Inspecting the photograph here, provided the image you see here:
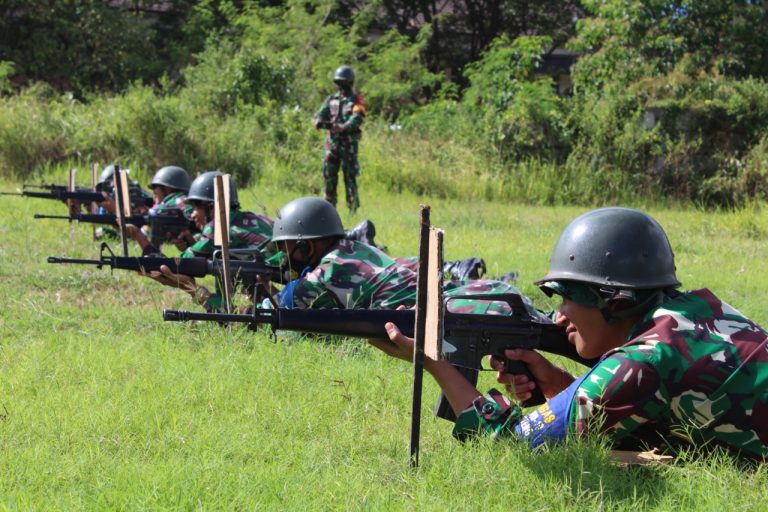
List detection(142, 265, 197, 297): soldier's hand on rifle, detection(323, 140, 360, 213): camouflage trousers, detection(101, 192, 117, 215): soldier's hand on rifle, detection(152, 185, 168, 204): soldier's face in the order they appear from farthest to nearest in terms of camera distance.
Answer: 1. detection(323, 140, 360, 213): camouflage trousers
2. detection(101, 192, 117, 215): soldier's hand on rifle
3. detection(152, 185, 168, 204): soldier's face
4. detection(142, 265, 197, 297): soldier's hand on rifle

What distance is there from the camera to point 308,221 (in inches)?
247

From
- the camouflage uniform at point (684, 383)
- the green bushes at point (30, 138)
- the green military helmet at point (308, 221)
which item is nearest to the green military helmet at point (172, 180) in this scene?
the green military helmet at point (308, 221)

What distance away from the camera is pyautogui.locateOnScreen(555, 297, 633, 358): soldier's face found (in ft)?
12.2

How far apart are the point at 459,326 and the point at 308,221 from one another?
2.54m

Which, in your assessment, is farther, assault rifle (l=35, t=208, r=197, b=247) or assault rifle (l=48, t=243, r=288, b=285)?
assault rifle (l=35, t=208, r=197, b=247)

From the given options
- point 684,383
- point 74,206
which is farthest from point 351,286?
point 74,206

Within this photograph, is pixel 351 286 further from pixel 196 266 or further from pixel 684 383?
pixel 684 383

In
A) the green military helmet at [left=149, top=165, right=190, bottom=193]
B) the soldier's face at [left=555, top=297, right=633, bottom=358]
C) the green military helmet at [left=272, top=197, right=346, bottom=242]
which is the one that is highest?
the soldier's face at [left=555, top=297, right=633, bottom=358]

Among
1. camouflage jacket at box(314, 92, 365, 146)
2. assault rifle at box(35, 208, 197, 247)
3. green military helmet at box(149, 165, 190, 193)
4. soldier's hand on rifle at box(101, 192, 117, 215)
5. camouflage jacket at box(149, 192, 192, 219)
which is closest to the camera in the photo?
assault rifle at box(35, 208, 197, 247)

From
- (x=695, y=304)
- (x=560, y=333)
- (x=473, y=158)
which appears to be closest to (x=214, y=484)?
(x=560, y=333)

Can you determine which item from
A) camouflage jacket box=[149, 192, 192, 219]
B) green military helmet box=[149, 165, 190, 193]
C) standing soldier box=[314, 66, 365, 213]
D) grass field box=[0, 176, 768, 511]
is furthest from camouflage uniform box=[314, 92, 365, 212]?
grass field box=[0, 176, 768, 511]

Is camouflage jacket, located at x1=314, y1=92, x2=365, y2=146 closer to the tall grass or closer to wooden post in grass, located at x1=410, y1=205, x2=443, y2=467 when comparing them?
the tall grass

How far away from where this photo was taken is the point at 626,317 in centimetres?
368

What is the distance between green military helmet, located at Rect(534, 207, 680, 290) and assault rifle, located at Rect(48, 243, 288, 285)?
3.48 m
